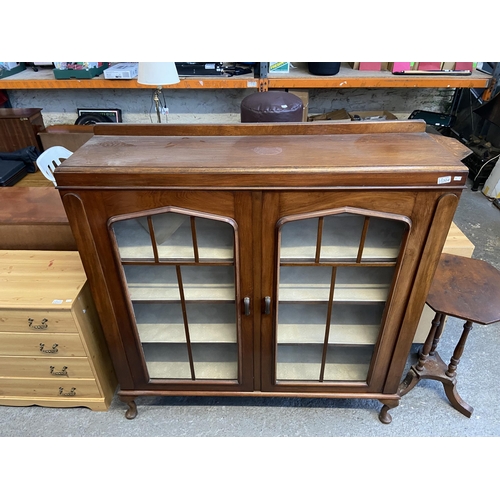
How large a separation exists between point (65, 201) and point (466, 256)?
174 centimetres

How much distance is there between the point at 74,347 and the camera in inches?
62.4

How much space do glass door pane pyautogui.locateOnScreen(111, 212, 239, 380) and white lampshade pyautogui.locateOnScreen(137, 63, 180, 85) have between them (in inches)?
53.2

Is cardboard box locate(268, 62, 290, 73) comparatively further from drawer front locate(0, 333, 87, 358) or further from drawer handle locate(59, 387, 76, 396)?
drawer handle locate(59, 387, 76, 396)

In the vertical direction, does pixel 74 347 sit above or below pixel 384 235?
below

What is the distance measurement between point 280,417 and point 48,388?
107 cm

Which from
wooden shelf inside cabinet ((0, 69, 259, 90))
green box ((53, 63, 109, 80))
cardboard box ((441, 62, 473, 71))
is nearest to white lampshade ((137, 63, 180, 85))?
wooden shelf inside cabinet ((0, 69, 259, 90))

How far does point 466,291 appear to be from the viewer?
1547 mm

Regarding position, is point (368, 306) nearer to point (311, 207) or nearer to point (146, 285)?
point (311, 207)

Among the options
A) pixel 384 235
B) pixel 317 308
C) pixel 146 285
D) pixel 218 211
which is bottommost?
pixel 317 308

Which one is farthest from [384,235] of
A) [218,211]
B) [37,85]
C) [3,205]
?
[37,85]

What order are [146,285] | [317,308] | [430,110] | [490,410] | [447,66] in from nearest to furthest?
1. [146,285]
2. [317,308]
3. [490,410]
4. [447,66]
5. [430,110]

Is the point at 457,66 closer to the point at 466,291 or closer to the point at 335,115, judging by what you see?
the point at 335,115

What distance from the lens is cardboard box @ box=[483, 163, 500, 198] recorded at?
317cm

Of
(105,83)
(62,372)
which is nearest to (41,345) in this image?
(62,372)
